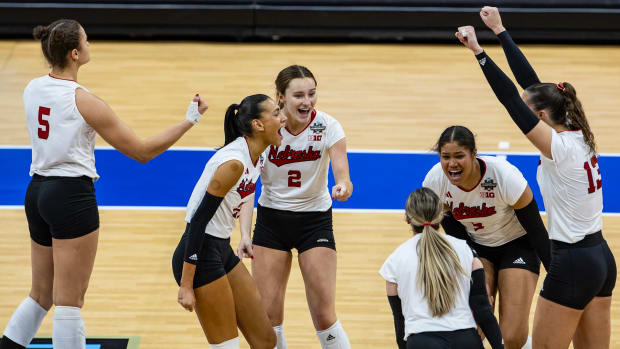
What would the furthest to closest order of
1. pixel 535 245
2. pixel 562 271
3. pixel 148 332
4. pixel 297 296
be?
pixel 297 296, pixel 148 332, pixel 535 245, pixel 562 271

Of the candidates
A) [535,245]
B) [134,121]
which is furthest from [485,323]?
[134,121]

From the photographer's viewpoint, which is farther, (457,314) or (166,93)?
(166,93)

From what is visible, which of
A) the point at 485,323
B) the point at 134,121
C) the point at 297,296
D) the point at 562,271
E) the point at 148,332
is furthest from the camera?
the point at 134,121

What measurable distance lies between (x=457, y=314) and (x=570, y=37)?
8058mm

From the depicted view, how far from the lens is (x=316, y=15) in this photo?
10.9 meters

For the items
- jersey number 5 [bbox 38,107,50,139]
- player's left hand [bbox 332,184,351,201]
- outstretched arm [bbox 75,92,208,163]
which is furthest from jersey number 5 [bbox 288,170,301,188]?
jersey number 5 [bbox 38,107,50,139]

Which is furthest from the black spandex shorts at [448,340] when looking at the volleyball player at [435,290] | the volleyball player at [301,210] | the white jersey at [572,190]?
the volleyball player at [301,210]

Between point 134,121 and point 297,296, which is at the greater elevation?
point 134,121

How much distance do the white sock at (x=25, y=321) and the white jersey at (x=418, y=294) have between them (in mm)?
1887

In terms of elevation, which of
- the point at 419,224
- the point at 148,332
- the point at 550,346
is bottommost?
the point at 148,332

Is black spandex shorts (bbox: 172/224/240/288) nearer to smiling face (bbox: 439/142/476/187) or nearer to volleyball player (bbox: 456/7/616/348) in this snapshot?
smiling face (bbox: 439/142/476/187)

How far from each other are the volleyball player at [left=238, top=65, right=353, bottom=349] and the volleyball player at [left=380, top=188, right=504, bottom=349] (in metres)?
0.95

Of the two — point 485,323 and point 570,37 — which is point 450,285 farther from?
point 570,37

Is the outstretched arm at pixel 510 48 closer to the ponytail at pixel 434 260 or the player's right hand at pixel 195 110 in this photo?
the ponytail at pixel 434 260
